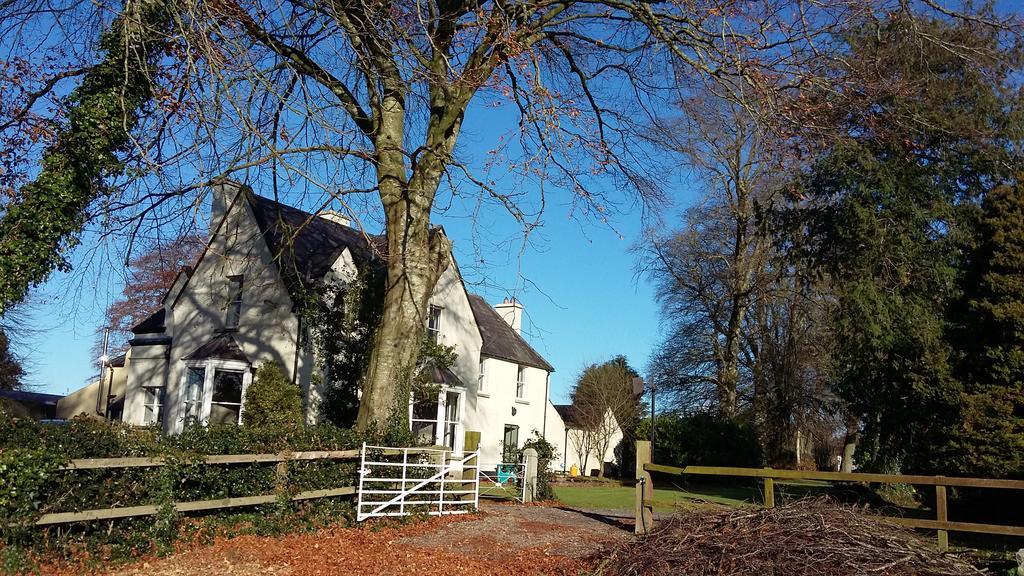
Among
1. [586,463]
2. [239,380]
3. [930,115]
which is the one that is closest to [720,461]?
[586,463]

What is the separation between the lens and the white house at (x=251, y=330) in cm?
2095

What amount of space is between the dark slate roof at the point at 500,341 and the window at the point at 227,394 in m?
9.78

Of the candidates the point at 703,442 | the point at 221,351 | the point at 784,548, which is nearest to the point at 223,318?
the point at 221,351

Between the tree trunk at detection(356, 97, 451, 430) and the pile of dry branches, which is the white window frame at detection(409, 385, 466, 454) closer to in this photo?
the tree trunk at detection(356, 97, 451, 430)

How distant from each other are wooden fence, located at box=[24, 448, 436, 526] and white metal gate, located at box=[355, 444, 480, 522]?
202 millimetres

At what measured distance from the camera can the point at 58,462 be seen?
28.8 feet

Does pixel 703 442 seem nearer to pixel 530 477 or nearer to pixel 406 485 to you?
→ pixel 530 477

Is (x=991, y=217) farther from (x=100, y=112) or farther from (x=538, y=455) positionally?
(x=100, y=112)

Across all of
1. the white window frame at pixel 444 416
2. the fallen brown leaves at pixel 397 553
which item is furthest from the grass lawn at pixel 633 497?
the fallen brown leaves at pixel 397 553

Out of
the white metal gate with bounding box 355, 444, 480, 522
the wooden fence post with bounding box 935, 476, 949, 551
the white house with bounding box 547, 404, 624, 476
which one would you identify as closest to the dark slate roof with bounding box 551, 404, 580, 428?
the white house with bounding box 547, 404, 624, 476

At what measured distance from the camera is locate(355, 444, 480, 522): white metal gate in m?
13.0

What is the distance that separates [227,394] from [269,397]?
221 centimetres

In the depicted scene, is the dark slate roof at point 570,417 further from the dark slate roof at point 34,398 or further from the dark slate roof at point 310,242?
the dark slate roof at point 34,398

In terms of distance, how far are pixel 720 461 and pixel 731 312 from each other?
7.02 metres
